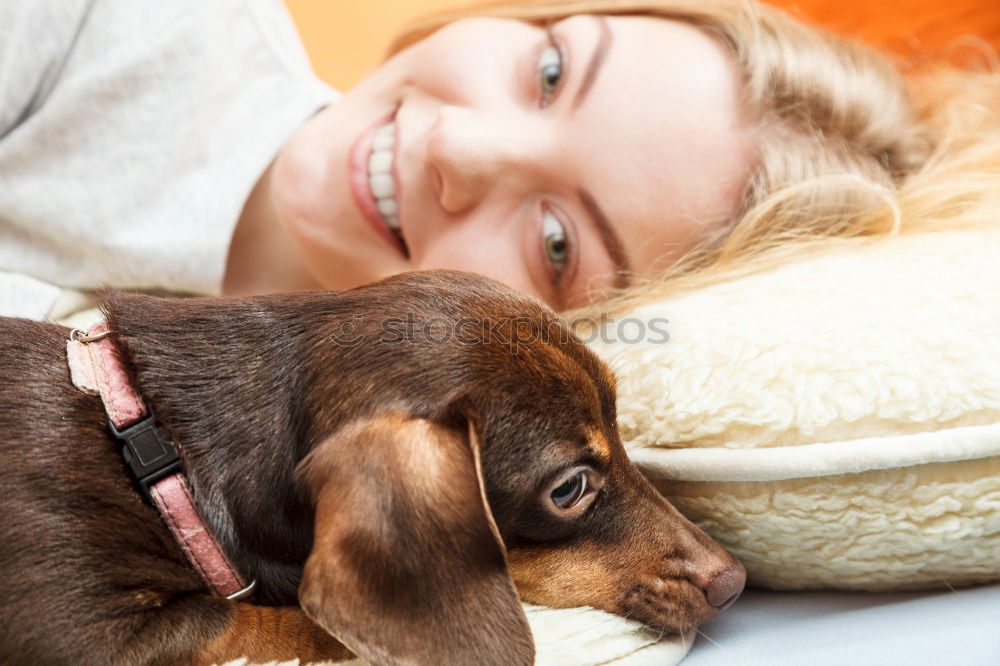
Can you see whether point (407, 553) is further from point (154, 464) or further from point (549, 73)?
point (549, 73)

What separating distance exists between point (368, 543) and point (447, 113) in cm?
127

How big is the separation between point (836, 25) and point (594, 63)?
5.80 ft

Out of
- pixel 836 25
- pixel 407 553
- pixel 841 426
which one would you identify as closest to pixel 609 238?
pixel 841 426

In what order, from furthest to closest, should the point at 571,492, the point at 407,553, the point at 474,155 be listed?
the point at 474,155, the point at 571,492, the point at 407,553

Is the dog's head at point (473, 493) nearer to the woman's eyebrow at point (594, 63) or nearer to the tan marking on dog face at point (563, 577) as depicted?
the tan marking on dog face at point (563, 577)

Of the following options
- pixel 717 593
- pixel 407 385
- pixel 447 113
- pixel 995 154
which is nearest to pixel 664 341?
pixel 717 593

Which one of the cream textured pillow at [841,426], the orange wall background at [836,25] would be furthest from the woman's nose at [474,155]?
the orange wall background at [836,25]

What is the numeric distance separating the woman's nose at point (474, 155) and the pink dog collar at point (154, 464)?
0.95 m

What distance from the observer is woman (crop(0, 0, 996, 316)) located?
6.67 feet

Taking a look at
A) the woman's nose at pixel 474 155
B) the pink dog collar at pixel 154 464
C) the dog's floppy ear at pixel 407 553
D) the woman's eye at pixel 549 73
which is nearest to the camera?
the dog's floppy ear at pixel 407 553

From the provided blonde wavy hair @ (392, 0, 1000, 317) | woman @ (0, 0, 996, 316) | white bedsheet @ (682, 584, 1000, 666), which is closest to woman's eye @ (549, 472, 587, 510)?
white bedsheet @ (682, 584, 1000, 666)

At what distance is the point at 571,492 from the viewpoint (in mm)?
1330

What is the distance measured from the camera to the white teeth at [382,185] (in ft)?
7.25

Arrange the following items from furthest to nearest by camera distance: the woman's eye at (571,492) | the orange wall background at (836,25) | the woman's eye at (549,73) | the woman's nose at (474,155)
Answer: the orange wall background at (836,25) → the woman's eye at (549,73) → the woman's nose at (474,155) → the woman's eye at (571,492)
